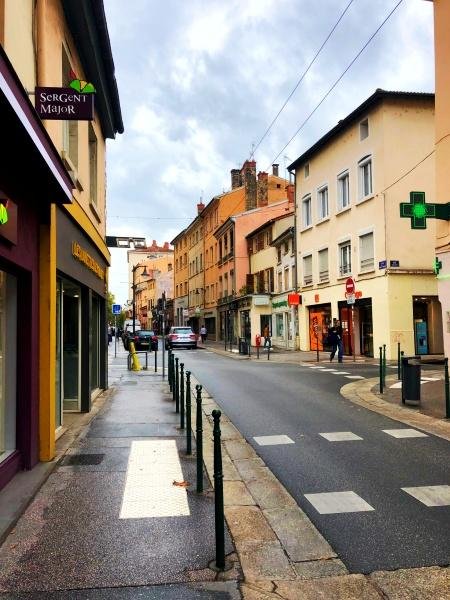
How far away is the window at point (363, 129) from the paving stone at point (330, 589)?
76.9 ft

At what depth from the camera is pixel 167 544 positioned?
4.08 m

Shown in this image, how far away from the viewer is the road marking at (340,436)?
25.2 ft

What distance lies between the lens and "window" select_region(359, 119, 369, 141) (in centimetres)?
2433

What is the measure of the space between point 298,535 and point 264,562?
592 mm

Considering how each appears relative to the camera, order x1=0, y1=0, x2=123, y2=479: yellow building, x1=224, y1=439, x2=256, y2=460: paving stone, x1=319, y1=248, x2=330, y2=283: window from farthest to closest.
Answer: x1=319, y1=248, x2=330, y2=283: window
x1=224, y1=439, x2=256, y2=460: paving stone
x1=0, y1=0, x2=123, y2=479: yellow building

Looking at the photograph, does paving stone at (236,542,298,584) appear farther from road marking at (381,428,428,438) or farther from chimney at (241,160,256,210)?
chimney at (241,160,256,210)

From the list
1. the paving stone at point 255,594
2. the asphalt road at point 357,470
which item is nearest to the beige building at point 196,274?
the asphalt road at point 357,470

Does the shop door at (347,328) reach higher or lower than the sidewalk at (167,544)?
higher

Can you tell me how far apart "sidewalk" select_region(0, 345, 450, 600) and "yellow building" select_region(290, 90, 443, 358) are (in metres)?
15.2

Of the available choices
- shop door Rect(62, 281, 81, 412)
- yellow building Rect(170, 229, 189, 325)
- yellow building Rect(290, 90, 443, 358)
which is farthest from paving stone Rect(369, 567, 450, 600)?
yellow building Rect(170, 229, 189, 325)

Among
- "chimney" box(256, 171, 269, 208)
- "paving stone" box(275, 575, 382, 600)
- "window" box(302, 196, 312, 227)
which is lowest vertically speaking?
"paving stone" box(275, 575, 382, 600)

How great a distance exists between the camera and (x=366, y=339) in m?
24.8

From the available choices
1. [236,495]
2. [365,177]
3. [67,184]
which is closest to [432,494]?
[236,495]

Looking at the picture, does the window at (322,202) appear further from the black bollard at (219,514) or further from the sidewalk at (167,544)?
the black bollard at (219,514)
